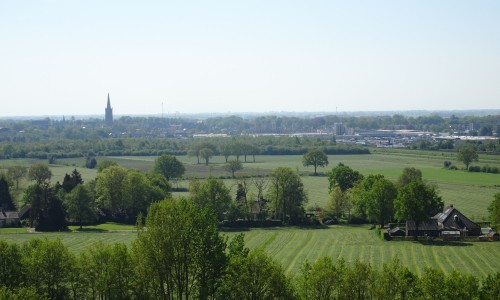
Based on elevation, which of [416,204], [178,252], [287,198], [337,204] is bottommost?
[337,204]

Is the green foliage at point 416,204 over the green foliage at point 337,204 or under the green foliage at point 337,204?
over

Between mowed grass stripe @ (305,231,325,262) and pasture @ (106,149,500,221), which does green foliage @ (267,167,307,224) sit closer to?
mowed grass stripe @ (305,231,325,262)

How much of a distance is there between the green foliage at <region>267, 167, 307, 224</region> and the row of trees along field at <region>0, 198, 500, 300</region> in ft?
121

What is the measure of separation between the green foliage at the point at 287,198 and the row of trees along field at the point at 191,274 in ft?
121

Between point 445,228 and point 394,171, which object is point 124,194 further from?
point 394,171

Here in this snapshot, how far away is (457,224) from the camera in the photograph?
202ft

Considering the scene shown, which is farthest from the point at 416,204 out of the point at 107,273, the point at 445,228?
the point at 107,273

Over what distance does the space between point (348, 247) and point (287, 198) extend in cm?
1714

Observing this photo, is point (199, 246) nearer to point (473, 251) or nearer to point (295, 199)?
point (473, 251)

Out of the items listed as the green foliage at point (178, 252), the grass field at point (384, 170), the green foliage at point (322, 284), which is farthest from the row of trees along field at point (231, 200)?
the green foliage at point (178, 252)

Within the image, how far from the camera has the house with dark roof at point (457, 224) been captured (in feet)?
200

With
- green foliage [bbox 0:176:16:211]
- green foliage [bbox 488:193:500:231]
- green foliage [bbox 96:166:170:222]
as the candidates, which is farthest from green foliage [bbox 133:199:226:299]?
green foliage [bbox 0:176:16:211]

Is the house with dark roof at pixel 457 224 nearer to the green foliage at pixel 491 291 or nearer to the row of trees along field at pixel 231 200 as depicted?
the row of trees along field at pixel 231 200

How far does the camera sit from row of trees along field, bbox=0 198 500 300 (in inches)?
A: 1220
